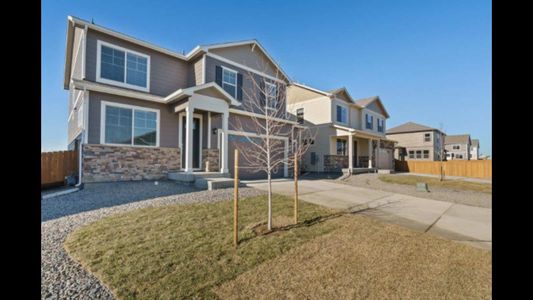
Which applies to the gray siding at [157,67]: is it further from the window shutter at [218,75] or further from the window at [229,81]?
the window at [229,81]

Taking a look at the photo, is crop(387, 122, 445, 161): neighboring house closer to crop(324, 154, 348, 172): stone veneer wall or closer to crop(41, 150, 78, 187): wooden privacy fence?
crop(324, 154, 348, 172): stone veneer wall

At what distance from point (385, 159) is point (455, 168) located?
19.7ft

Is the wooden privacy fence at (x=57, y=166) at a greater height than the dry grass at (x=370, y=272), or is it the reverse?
the wooden privacy fence at (x=57, y=166)

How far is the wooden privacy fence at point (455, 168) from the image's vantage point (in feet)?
61.0

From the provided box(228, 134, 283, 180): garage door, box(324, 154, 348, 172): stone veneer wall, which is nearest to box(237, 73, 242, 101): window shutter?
box(228, 134, 283, 180): garage door

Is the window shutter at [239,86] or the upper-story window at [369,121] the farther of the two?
the upper-story window at [369,121]

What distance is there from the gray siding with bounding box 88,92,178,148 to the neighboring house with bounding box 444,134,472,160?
53.6 metres

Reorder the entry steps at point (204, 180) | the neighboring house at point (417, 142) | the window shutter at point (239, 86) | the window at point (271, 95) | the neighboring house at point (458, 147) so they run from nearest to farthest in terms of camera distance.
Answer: the window at point (271, 95), the entry steps at point (204, 180), the window shutter at point (239, 86), the neighboring house at point (417, 142), the neighboring house at point (458, 147)

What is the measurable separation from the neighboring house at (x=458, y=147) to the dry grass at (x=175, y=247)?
54.5m

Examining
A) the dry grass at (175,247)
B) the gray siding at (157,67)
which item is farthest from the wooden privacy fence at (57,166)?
the dry grass at (175,247)

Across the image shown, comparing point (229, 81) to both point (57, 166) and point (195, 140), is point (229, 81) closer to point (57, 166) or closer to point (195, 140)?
point (195, 140)

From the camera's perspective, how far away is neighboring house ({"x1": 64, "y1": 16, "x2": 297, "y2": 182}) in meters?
9.05
